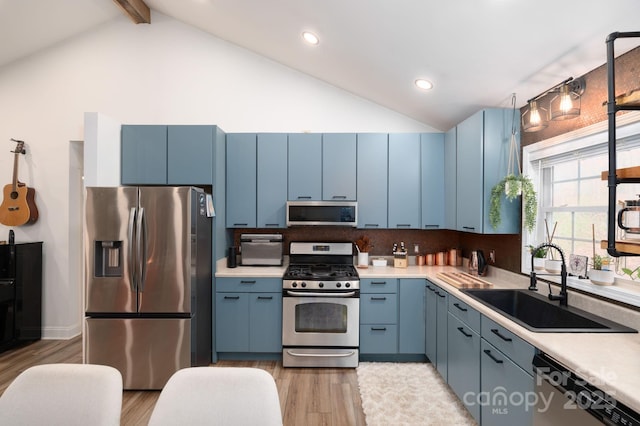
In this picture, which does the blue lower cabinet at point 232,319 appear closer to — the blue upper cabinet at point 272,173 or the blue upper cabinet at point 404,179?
the blue upper cabinet at point 272,173

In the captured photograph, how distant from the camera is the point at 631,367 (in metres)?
1.21

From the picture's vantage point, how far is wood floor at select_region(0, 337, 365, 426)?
227 cm

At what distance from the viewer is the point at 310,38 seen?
2.76m

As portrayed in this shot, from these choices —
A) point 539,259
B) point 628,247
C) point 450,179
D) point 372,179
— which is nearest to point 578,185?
point 539,259

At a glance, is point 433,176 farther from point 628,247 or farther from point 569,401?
point 569,401

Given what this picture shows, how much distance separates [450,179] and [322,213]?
1.36 meters

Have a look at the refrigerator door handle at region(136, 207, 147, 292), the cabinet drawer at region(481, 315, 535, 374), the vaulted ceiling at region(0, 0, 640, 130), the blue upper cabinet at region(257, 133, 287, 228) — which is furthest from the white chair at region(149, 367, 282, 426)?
the blue upper cabinet at region(257, 133, 287, 228)

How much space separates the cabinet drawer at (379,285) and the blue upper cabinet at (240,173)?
1427 mm

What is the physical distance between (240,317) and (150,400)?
93 centimetres

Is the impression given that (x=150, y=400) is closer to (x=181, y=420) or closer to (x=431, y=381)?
(x=181, y=420)

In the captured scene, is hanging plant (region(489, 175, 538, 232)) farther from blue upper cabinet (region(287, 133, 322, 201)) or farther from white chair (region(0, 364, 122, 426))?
white chair (region(0, 364, 122, 426))

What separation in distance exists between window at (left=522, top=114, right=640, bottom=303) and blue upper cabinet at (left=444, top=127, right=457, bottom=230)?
2.21 feet

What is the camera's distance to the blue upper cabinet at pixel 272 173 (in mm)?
3357

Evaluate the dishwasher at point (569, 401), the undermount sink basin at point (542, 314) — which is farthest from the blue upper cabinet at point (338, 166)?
the dishwasher at point (569, 401)
